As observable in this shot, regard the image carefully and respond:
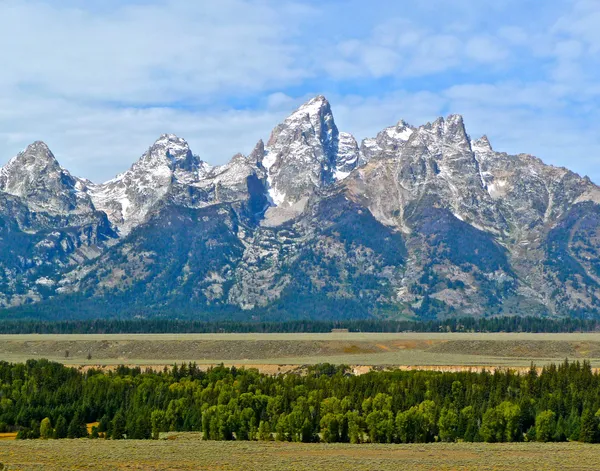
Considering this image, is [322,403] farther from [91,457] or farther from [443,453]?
[91,457]

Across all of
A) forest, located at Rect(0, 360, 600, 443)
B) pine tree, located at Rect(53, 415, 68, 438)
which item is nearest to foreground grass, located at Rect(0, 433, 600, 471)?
forest, located at Rect(0, 360, 600, 443)

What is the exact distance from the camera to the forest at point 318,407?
→ 131 meters

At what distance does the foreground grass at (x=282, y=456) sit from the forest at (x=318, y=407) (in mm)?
5872

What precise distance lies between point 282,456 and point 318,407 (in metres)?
31.0

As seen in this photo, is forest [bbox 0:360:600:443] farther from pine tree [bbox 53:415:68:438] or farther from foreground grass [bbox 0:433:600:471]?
foreground grass [bbox 0:433:600:471]

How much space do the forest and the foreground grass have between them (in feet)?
19.3

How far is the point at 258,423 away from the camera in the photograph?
13675cm

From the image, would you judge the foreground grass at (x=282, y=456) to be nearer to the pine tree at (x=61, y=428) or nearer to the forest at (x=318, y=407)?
the forest at (x=318, y=407)

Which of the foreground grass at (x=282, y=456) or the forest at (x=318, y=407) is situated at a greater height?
the forest at (x=318, y=407)

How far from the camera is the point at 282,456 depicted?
11125 centimetres

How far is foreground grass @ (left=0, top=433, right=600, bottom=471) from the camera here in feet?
338

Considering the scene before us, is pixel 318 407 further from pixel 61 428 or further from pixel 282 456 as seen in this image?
pixel 61 428

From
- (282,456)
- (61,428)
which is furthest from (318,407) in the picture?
(61,428)

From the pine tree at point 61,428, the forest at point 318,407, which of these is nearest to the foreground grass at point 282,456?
the forest at point 318,407
